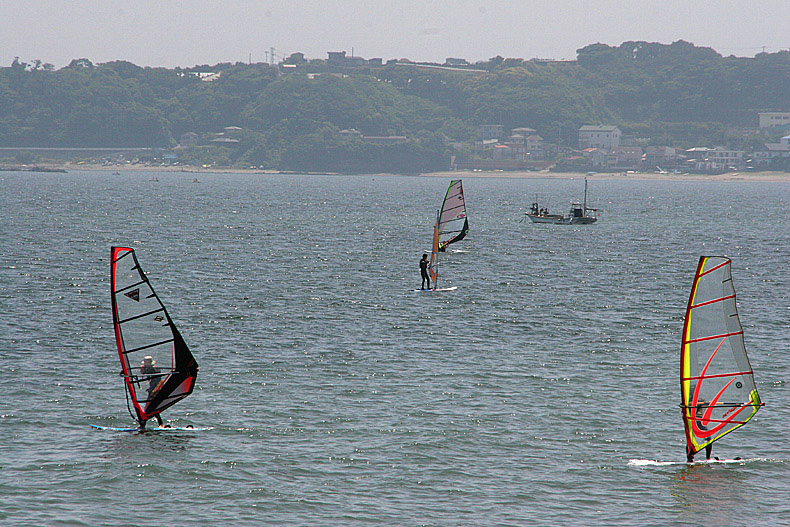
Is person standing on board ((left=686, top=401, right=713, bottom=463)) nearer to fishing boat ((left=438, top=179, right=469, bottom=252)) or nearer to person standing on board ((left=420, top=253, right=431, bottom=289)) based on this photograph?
person standing on board ((left=420, top=253, right=431, bottom=289))

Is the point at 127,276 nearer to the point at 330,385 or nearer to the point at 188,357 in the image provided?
the point at 188,357

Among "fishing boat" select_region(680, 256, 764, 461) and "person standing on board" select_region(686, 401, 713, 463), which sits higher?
"fishing boat" select_region(680, 256, 764, 461)

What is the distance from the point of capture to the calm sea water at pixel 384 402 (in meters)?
23.7

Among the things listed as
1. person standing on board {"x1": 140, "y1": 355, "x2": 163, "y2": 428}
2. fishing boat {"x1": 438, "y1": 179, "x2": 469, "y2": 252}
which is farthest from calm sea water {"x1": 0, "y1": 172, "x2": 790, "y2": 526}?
fishing boat {"x1": 438, "y1": 179, "x2": 469, "y2": 252}

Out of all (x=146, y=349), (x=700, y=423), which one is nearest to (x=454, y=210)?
(x=146, y=349)

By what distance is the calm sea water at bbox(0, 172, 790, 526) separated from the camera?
77.7ft

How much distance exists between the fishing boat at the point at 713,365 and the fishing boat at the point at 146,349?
15406 mm

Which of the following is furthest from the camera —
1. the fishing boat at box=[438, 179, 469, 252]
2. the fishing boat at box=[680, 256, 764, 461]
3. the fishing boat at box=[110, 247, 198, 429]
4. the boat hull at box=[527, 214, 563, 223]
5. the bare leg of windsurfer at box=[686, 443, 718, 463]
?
the boat hull at box=[527, 214, 563, 223]

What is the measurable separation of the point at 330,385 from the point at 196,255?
49021 mm

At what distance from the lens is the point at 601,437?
2884 centimetres

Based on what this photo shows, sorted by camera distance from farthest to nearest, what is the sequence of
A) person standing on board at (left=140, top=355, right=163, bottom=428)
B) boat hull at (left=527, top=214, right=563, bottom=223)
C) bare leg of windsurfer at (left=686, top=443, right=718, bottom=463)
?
1. boat hull at (left=527, top=214, right=563, bottom=223)
2. person standing on board at (left=140, top=355, right=163, bottom=428)
3. bare leg of windsurfer at (left=686, top=443, right=718, bottom=463)

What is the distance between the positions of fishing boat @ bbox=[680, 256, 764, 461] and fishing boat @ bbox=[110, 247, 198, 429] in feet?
50.5

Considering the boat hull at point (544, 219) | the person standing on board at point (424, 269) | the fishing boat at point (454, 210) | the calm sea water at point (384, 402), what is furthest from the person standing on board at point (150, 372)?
the boat hull at point (544, 219)

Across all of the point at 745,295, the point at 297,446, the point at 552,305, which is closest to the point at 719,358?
the point at 297,446
